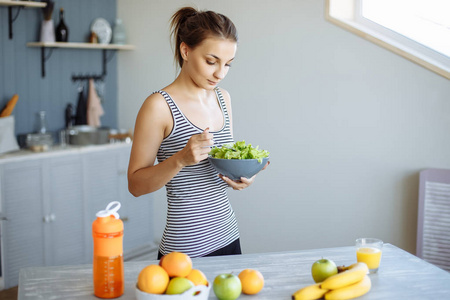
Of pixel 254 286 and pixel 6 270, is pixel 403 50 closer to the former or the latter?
pixel 254 286

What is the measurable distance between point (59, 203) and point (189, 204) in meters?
2.07

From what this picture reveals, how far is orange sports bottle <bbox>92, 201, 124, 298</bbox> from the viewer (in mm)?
1341

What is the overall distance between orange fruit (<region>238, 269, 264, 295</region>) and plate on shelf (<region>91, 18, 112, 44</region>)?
10.4 feet

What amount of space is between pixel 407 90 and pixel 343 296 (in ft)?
6.33

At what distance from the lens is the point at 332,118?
329 centimetres

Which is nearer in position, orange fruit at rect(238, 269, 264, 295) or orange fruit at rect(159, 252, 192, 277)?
orange fruit at rect(159, 252, 192, 277)

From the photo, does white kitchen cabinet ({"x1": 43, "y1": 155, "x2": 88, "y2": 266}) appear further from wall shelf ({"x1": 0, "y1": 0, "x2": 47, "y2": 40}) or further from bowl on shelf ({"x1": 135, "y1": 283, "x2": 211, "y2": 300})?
bowl on shelf ({"x1": 135, "y1": 283, "x2": 211, "y2": 300})

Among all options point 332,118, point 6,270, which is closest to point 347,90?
point 332,118

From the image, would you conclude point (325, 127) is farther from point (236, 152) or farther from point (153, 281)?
point (153, 281)

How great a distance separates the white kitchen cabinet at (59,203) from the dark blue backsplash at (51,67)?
475 millimetres

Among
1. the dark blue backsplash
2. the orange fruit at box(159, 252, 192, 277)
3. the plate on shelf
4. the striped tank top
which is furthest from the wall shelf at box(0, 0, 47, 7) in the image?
the orange fruit at box(159, 252, 192, 277)

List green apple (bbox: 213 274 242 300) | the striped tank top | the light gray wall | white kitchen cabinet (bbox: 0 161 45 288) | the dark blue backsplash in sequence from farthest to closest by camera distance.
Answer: the dark blue backsplash, white kitchen cabinet (bbox: 0 161 45 288), the light gray wall, the striped tank top, green apple (bbox: 213 274 242 300)

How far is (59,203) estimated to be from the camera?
358cm

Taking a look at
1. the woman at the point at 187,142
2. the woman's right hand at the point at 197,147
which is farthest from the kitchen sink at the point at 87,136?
the woman's right hand at the point at 197,147
